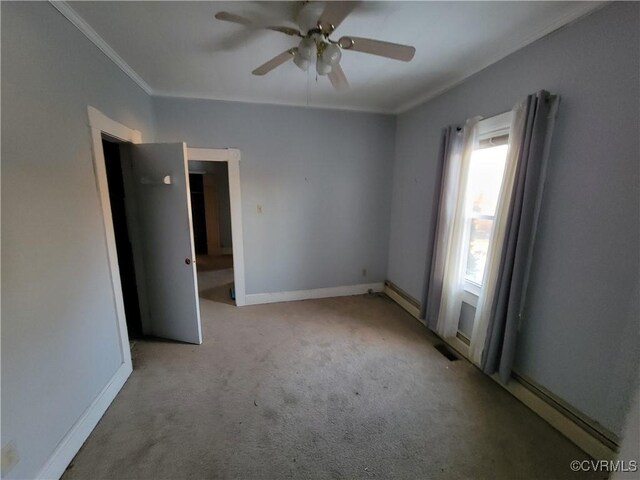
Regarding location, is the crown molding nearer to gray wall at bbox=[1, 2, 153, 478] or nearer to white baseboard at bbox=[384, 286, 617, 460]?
white baseboard at bbox=[384, 286, 617, 460]

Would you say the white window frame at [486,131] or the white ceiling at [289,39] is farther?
the white window frame at [486,131]

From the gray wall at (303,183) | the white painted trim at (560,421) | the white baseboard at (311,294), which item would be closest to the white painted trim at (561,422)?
the white painted trim at (560,421)

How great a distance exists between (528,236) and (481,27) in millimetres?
1378

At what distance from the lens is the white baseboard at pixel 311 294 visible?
3.41 metres

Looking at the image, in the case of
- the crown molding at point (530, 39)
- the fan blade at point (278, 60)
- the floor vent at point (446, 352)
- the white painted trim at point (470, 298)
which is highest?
the crown molding at point (530, 39)

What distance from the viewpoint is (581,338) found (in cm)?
154

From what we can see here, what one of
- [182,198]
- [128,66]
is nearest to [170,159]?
[182,198]

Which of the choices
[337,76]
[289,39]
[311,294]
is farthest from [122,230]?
[337,76]

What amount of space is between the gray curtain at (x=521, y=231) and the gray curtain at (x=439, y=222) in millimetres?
681

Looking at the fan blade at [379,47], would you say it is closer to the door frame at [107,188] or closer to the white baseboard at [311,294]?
the door frame at [107,188]

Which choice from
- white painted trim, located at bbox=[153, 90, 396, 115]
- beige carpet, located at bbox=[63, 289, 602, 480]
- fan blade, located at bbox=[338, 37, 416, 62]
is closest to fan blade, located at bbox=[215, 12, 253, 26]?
fan blade, located at bbox=[338, 37, 416, 62]

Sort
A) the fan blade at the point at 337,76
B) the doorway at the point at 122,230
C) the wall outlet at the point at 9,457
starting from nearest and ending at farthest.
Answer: the wall outlet at the point at 9,457
the fan blade at the point at 337,76
the doorway at the point at 122,230

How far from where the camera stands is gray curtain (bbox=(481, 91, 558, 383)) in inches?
64.6

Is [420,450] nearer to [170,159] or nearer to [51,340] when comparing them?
[51,340]
